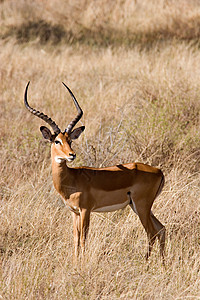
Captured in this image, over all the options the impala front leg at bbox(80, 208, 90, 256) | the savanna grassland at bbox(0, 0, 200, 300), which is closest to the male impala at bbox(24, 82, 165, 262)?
the impala front leg at bbox(80, 208, 90, 256)

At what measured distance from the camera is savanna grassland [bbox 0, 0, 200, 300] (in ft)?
13.0

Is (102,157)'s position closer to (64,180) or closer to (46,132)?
(46,132)

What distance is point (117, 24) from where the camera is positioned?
16469 millimetres

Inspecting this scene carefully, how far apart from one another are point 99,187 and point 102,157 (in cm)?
178

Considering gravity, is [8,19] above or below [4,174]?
above

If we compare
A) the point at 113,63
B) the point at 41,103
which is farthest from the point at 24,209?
the point at 113,63

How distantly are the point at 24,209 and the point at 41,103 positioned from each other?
4.13 metres

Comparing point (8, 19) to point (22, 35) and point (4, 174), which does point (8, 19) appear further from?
point (4, 174)

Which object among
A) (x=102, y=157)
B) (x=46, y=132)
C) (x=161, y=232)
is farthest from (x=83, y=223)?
(x=102, y=157)

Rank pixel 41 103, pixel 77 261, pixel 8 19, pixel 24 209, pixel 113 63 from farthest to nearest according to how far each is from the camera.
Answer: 1. pixel 8 19
2. pixel 113 63
3. pixel 41 103
4. pixel 24 209
5. pixel 77 261

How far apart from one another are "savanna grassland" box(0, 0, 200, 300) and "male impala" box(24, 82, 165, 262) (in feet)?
1.12

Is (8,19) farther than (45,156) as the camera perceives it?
Yes

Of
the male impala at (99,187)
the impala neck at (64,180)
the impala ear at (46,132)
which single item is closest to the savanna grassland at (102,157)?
the male impala at (99,187)

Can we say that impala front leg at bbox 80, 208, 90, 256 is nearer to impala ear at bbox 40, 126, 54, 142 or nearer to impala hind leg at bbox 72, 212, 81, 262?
impala hind leg at bbox 72, 212, 81, 262
